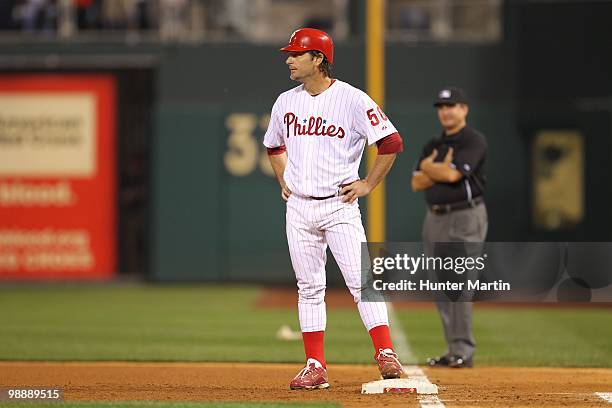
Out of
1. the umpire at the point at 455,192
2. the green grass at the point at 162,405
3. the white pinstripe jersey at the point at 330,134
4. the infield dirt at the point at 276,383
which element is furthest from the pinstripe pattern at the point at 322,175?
the umpire at the point at 455,192

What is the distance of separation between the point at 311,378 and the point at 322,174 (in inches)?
47.4

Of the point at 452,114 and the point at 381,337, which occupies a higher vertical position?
the point at 452,114

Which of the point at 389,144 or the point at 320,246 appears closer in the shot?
the point at 389,144

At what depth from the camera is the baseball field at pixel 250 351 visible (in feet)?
24.3

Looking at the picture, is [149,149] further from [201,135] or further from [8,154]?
[8,154]

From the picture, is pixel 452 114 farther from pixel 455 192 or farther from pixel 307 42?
pixel 307 42

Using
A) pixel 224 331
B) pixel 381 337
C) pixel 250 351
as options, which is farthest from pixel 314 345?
pixel 224 331

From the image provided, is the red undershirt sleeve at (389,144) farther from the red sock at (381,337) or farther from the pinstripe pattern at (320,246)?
the red sock at (381,337)

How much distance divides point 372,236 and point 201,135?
4.02 meters

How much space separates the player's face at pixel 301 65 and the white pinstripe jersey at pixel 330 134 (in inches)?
6.2

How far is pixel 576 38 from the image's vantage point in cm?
1973

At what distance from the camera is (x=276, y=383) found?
8.14m

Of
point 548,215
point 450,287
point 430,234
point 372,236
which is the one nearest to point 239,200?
point 372,236

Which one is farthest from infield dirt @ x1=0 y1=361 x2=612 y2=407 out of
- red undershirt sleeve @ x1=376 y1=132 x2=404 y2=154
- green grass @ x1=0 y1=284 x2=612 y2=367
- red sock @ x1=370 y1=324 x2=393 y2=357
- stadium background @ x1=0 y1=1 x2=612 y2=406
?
stadium background @ x1=0 y1=1 x2=612 y2=406
